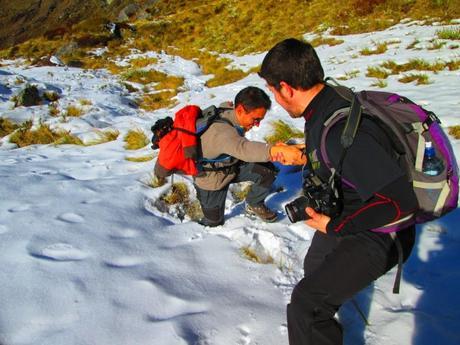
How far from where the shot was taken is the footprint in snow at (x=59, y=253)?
2801 mm

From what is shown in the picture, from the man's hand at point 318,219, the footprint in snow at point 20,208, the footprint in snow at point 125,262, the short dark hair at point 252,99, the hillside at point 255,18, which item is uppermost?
the hillside at point 255,18

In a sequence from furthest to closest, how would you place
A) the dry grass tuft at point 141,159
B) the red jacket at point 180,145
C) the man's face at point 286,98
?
the dry grass tuft at point 141,159
the red jacket at point 180,145
the man's face at point 286,98

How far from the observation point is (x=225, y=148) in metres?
2.99

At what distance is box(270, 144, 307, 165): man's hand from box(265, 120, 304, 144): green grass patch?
2630 millimetres

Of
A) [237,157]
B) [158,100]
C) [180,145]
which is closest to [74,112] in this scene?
[158,100]

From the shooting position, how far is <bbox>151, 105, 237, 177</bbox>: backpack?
302 centimetres

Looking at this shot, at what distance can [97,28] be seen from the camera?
22.3 metres

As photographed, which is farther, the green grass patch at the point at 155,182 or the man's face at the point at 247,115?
the green grass patch at the point at 155,182

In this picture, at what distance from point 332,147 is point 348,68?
758 centimetres

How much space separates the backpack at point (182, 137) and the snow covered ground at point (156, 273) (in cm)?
69

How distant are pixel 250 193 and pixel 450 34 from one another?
308 inches

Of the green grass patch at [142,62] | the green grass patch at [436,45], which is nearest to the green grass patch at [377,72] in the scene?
the green grass patch at [436,45]

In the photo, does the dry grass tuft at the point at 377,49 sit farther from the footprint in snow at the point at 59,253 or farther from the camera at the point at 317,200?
the footprint in snow at the point at 59,253

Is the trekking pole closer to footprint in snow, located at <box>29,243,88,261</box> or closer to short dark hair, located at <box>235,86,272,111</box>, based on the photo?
short dark hair, located at <box>235,86,272,111</box>
